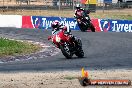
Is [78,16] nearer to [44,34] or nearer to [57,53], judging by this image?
[44,34]

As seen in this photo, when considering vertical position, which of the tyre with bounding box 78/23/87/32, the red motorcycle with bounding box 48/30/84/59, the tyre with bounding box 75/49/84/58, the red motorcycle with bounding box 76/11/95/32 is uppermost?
the red motorcycle with bounding box 48/30/84/59

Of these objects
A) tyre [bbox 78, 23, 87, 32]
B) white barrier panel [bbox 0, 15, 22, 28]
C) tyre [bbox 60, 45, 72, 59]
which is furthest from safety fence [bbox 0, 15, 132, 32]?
tyre [bbox 60, 45, 72, 59]

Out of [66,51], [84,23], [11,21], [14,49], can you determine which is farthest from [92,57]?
[11,21]

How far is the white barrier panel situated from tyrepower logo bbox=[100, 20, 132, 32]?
20.0 feet

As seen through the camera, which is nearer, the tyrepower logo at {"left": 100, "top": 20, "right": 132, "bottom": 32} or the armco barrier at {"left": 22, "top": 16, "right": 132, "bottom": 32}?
the tyrepower logo at {"left": 100, "top": 20, "right": 132, "bottom": 32}

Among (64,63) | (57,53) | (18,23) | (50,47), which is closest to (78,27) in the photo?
(18,23)

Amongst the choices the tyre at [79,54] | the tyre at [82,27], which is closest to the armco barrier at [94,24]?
the tyre at [82,27]

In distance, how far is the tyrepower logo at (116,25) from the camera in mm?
34125

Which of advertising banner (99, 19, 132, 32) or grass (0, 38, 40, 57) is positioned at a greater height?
grass (0, 38, 40, 57)

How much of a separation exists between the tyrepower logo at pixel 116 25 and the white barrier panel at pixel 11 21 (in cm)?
611

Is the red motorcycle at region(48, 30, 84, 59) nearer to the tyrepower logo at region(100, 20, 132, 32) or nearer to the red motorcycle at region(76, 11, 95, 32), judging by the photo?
the red motorcycle at region(76, 11, 95, 32)

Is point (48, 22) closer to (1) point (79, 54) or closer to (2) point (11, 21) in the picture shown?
(2) point (11, 21)

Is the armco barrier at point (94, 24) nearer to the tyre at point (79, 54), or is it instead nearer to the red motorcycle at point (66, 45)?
the tyre at point (79, 54)

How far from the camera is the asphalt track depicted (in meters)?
16.8
